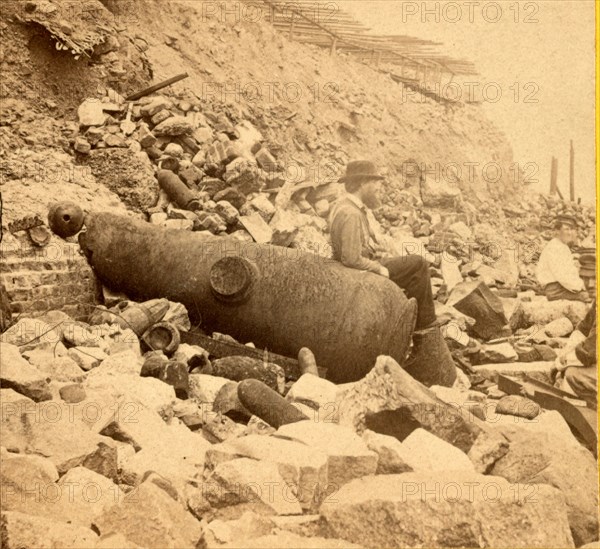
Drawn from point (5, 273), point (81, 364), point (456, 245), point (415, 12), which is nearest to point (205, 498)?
point (81, 364)

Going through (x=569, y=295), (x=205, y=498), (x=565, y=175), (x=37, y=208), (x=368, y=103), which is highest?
(x=368, y=103)

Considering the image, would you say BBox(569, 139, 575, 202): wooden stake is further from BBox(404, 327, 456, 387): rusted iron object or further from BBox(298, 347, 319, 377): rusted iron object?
BBox(298, 347, 319, 377): rusted iron object

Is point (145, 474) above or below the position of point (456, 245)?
below

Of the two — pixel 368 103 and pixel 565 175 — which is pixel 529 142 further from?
pixel 368 103

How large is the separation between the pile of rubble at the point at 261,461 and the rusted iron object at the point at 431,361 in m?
0.39

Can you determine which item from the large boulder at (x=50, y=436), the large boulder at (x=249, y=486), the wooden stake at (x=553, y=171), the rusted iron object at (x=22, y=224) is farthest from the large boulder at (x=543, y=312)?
the rusted iron object at (x=22, y=224)

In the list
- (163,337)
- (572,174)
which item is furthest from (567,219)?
(163,337)

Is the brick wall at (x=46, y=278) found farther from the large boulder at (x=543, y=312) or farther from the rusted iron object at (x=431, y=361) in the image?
the large boulder at (x=543, y=312)

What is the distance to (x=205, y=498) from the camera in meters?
2.67

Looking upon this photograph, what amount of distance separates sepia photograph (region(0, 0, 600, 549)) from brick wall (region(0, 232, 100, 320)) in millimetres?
21

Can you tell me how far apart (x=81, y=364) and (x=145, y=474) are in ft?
3.36

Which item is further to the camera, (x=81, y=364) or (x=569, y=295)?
(x=569, y=295)

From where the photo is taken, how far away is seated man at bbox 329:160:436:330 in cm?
417

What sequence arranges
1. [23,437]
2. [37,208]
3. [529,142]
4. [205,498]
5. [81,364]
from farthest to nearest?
[37,208]
[529,142]
[81,364]
[23,437]
[205,498]
